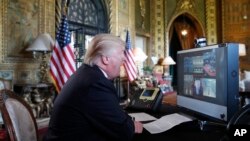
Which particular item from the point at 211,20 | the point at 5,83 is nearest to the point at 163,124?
the point at 5,83

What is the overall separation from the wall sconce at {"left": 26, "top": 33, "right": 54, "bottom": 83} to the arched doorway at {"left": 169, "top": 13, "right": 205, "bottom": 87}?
6.92 metres

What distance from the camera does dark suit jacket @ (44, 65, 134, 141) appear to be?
4.33ft

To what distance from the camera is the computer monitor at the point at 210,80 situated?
5.46 feet

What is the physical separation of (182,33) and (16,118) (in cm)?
999

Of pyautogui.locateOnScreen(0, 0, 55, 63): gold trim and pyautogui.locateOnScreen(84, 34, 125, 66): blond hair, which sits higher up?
pyautogui.locateOnScreen(0, 0, 55, 63): gold trim

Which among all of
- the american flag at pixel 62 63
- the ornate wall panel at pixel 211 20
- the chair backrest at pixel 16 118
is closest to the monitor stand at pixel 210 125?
the chair backrest at pixel 16 118

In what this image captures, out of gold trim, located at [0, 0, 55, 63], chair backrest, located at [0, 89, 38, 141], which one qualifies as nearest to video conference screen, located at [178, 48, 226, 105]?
chair backrest, located at [0, 89, 38, 141]

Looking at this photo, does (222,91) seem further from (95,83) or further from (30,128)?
(30,128)

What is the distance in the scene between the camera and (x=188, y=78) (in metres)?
2.20

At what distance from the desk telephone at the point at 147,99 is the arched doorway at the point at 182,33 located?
878 cm

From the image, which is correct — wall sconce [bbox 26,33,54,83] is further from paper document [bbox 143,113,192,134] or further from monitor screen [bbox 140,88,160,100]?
paper document [bbox 143,113,192,134]

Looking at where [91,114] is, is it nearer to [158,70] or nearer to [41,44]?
[41,44]

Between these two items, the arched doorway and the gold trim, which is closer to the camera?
the gold trim

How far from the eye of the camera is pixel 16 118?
1690 millimetres
